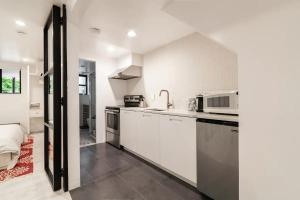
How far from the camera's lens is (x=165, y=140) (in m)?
2.26

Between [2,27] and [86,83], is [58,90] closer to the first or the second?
[2,27]

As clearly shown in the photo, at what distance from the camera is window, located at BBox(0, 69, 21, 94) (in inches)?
182

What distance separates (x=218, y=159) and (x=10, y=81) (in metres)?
6.15

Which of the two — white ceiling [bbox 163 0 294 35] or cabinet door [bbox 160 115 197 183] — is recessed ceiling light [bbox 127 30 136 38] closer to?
white ceiling [bbox 163 0 294 35]

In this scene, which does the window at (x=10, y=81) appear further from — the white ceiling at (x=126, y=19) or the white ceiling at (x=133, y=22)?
the white ceiling at (x=133, y=22)

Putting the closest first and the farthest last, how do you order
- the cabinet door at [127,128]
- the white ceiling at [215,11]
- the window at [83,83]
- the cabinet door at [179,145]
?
the white ceiling at [215,11] → the cabinet door at [179,145] → the cabinet door at [127,128] → the window at [83,83]

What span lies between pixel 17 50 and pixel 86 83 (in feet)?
8.90

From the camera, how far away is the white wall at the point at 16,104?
4594 millimetres

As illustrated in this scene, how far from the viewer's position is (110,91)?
4.06 metres

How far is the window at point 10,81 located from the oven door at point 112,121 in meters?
3.34

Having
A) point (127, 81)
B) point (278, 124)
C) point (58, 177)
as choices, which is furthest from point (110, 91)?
point (278, 124)

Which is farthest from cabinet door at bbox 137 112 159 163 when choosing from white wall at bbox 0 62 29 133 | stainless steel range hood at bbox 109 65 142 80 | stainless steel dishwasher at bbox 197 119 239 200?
white wall at bbox 0 62 29 133

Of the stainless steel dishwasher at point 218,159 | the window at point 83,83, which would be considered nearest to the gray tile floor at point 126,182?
the stainless steel dishwasher at point 218,159

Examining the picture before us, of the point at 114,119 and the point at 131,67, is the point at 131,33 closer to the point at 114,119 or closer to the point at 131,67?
the point at 131,67
